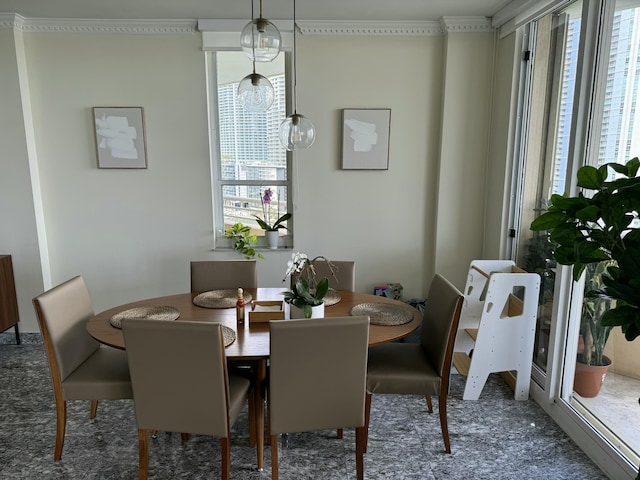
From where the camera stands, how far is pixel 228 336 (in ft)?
7.31

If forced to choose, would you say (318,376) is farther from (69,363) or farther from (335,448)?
(69,363)

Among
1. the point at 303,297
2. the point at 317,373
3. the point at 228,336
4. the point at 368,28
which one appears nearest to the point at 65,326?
the point at 228,336

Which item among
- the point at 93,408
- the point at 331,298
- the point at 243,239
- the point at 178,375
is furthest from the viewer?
the point at 243,239

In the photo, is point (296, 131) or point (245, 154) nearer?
point (296, 131)

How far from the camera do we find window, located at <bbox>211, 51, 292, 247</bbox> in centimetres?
387

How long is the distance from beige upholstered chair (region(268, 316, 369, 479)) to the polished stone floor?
0.30 m

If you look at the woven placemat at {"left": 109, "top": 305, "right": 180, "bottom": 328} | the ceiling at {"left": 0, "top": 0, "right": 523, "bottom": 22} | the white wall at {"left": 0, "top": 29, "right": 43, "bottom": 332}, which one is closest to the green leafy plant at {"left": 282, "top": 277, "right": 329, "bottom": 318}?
the woven placemat at {"left": 109, "top": 305, "right": 180, "bottom": 328}

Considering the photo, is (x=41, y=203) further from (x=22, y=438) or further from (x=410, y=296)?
(x=410, y=296)

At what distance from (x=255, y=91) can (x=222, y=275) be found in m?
1.36

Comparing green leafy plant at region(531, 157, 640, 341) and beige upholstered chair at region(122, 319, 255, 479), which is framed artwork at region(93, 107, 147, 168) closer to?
beige upholstered chair at region(122, 319, 255, 479)

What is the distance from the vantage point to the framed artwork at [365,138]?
12.5 feet

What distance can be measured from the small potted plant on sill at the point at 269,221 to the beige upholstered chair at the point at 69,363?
1685 mm

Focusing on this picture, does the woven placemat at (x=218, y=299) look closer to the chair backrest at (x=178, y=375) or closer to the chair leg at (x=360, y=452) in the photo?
the chair backrest at (x=178, y=375)

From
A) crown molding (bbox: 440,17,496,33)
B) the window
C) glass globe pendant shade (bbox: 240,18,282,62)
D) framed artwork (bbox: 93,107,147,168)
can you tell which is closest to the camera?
glass globe pendant shade (bbox: 240,18,282,62)
